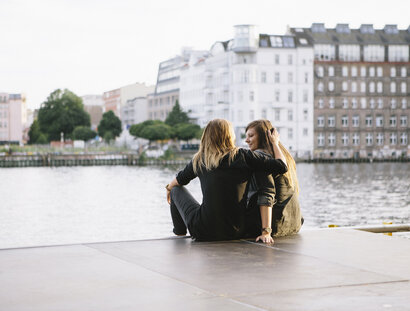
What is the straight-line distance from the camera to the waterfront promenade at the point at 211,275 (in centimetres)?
471

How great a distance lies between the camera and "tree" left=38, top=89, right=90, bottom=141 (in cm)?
12531

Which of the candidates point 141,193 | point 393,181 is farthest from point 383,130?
point 141,193

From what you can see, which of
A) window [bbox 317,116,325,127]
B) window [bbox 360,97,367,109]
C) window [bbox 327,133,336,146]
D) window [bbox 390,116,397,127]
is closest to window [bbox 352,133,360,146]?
window [bbox 327,133,336,146]

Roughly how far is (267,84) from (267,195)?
97278 millimetres

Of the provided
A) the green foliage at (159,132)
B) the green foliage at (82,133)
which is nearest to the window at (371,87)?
the green foliage at (159,132)

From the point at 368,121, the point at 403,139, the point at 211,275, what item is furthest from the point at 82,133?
the point at 211,275

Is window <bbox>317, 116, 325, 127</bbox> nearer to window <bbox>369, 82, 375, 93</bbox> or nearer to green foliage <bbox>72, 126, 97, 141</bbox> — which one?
window <bbox>369, 82, 375, 93</bbox>

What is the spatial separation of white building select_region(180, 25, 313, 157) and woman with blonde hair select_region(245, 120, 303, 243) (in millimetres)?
93047

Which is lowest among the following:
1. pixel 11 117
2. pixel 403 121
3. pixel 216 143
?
pixel 216 143

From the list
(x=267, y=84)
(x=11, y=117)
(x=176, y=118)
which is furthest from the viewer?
(x=11, y=117)

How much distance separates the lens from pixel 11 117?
168 meters

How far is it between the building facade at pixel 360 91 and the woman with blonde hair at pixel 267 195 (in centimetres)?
9752

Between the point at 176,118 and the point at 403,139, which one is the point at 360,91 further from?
the point at 176,118

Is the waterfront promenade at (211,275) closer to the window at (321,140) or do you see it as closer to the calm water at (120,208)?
the calm water at (120,208)
